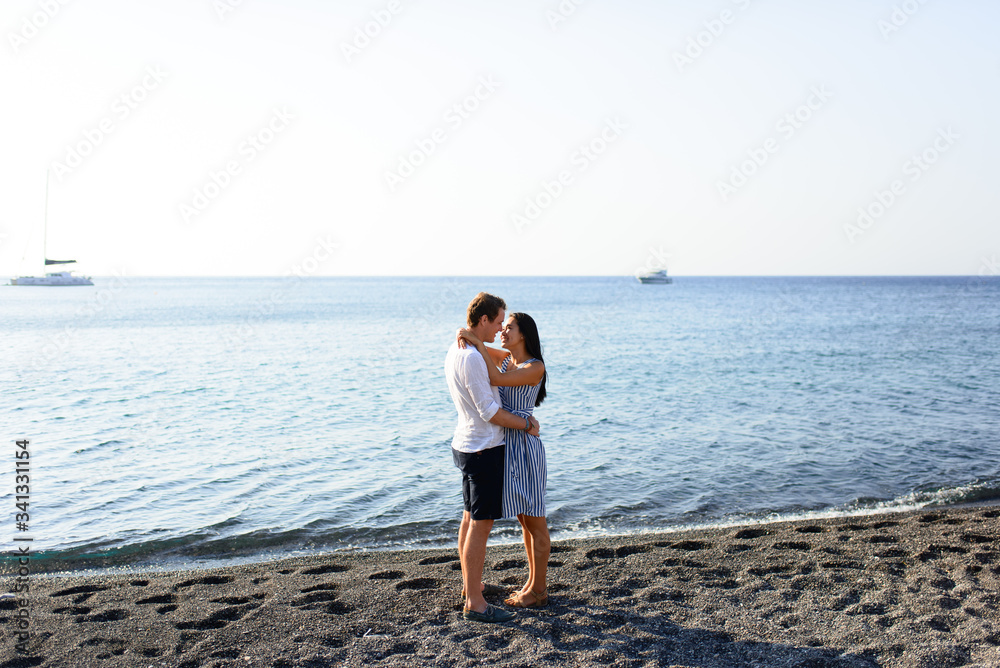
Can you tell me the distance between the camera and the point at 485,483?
4523 mm

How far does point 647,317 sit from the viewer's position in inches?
2035

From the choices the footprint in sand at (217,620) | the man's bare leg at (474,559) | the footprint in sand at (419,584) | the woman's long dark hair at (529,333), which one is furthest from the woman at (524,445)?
the footprint in sand at (217,620)

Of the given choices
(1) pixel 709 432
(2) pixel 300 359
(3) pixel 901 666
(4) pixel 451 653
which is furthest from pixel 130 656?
(2) pixel 300 359

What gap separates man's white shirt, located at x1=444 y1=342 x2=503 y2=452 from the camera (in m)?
4.35

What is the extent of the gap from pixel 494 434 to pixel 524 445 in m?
0.27

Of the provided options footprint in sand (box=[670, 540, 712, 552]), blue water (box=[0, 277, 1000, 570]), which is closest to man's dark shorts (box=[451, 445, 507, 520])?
footprint in sand (box=[670, 540, 712, 552])

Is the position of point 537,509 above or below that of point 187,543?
above

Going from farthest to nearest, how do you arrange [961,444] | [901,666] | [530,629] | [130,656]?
[961,444], [530,629], [130,656], [901,666]

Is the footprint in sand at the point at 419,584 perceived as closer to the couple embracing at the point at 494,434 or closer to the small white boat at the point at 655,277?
the couple embracing at the point at 494,434

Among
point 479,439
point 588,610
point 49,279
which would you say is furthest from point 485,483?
point 49,279

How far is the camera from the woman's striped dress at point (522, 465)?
15.0 feet

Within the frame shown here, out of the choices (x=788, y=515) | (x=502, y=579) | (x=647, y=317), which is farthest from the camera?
(x=647, y=317)

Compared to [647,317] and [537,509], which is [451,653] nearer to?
[537,509]

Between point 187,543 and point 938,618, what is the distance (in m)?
6.96
